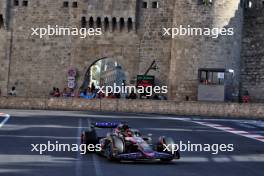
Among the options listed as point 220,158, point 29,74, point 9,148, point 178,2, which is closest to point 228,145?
point 220,158

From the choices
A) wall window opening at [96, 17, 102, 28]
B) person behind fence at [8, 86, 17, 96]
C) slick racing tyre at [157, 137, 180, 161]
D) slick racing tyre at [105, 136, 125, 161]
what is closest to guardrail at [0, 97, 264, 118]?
person behind fence at [8, 86, 17, 96]

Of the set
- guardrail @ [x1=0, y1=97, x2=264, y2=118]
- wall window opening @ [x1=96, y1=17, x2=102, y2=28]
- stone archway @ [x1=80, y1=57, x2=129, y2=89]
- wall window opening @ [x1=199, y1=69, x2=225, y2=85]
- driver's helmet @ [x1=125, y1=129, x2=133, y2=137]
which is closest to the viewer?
driver's helmet @ [x1=125, y1=129, x2=133, y2=137]

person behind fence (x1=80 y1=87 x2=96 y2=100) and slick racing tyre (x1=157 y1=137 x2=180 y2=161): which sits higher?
person behind fence (x1=80 y1=87 x2=96 y2=100)

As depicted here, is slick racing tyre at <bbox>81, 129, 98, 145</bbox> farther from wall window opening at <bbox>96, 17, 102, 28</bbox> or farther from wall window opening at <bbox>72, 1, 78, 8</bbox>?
wall window opening at <bbox>72, 1, 78, 8</bbox>

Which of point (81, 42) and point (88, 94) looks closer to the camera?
point (88, 94)

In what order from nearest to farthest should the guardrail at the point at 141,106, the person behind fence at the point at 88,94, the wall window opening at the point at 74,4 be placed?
the guardrail at the point at 141,106
the person behind fence at the point at 88,94
the wall window opening at the point at 74,4

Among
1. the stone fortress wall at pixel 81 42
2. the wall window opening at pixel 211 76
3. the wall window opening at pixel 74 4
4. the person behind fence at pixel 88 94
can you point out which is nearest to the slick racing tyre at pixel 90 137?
the person behind fence at pixel 88 94

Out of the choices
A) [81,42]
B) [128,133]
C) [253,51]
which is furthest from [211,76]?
[128,133]

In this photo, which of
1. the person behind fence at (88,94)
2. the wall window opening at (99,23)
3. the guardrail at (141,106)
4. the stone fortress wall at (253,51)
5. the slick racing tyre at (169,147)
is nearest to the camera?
the slick racing tyre at (169,147)

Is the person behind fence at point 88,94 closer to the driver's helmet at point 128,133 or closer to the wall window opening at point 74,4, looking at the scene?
the wall window opening at point 74,4

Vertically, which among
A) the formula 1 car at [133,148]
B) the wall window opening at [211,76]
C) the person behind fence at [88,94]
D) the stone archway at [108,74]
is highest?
the stone archway at [108,74]

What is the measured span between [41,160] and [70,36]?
31894 millimetres

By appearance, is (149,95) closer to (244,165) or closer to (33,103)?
(33,103)

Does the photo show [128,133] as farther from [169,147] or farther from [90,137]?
[90,137]
